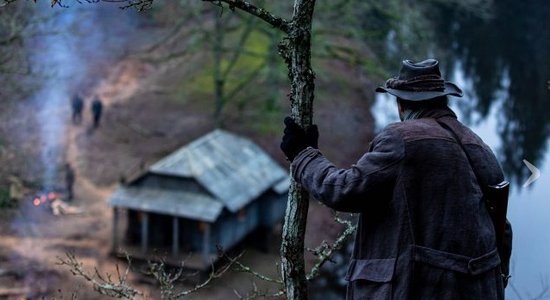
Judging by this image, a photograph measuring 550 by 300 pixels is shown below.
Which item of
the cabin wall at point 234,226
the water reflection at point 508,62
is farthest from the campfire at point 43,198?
the water reflection at point 508,62

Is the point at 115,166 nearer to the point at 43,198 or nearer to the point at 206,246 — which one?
the point at 43,198

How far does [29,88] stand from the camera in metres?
14.9

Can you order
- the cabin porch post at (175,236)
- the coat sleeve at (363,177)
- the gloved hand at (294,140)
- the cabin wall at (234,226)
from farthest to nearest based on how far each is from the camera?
1. the cabin wall at (234,226)
2. the cabin porch post at (175,236)
3. the gloved hand at (294,140)
4. the coat sleeve at (363,177)

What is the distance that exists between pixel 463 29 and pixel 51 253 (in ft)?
61.1

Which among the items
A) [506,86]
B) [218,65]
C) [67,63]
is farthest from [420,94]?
[67,63]

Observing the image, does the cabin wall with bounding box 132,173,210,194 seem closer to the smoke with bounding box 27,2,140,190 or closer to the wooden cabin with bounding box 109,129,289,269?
the wooden cabin with bounding box 109,129,289,269

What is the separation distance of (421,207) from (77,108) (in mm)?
24266

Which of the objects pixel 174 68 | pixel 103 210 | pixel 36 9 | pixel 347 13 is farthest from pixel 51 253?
pixel 174 68

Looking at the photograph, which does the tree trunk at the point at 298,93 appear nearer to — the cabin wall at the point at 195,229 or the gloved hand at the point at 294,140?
the gloved hand at the point at 294,140

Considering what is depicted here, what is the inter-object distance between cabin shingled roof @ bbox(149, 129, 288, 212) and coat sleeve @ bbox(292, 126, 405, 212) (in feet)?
43.3

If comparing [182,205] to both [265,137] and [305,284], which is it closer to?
[265,137]

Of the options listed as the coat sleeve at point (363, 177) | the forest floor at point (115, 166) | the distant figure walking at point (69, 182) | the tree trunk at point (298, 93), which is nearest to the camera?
the coat sleeve at point (363, 177)

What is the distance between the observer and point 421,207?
9.08 feet

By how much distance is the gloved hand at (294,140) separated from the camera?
10.1ft
